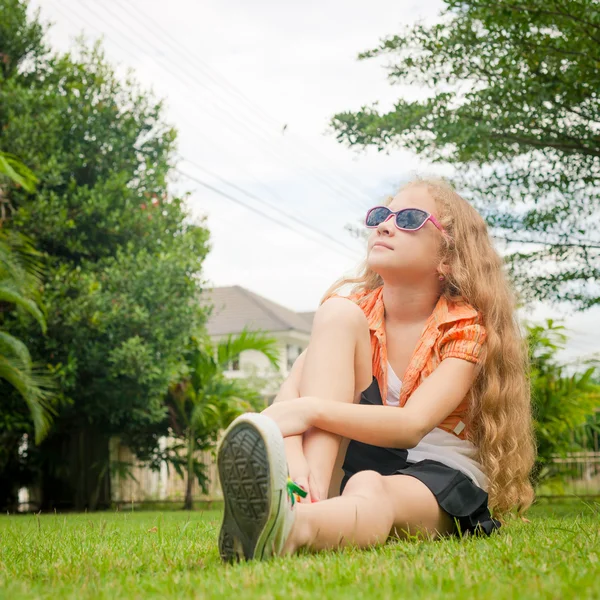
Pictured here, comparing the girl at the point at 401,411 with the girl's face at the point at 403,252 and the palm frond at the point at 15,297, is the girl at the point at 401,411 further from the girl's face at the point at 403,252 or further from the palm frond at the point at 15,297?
the palm frond at the point at 15,297

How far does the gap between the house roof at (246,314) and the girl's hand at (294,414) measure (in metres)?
29.8

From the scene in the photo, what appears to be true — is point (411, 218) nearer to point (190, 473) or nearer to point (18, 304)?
point (18, 304)

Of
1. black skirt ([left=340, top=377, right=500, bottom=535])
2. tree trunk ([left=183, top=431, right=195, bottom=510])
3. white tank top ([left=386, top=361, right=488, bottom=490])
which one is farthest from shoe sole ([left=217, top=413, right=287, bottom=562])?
tree trunk ([left=183, top=431, right=195, bottom=510])

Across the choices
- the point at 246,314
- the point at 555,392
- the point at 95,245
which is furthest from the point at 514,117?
the point at 246,314

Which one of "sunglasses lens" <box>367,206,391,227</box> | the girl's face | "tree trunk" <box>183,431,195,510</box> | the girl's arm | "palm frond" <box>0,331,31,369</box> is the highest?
"palm frond" <box>0,331,31,369</box>

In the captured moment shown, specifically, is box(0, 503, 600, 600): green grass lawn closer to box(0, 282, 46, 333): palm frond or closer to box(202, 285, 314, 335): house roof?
box(0, 282, 46, 333): palm frond

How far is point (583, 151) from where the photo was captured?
26.4ft

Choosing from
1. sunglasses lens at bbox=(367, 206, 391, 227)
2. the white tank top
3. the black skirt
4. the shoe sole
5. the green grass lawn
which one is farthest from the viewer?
sunglasses lens at bbox=(367, 206, 391, 227)

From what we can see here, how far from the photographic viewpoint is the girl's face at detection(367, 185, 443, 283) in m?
3.00

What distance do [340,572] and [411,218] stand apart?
1609mm

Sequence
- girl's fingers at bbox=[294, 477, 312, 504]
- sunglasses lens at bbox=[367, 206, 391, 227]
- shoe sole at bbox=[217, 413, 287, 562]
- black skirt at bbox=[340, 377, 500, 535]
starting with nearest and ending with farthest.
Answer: shoe sole at bbox=[217, 413, 287, 562] < girl's fingers at bbox=[294, 477, 312, 504] < black skirt at bbox=[340, 377, 500, 535] < sunglasses lens at bbox=[367, 206, 391, 227]

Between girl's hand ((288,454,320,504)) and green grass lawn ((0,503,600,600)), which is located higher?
girl's hand ((288,454,320,504))

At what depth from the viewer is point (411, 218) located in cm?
307

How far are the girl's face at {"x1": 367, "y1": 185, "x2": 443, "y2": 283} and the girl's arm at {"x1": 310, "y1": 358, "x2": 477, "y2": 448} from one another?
0.43 metres
